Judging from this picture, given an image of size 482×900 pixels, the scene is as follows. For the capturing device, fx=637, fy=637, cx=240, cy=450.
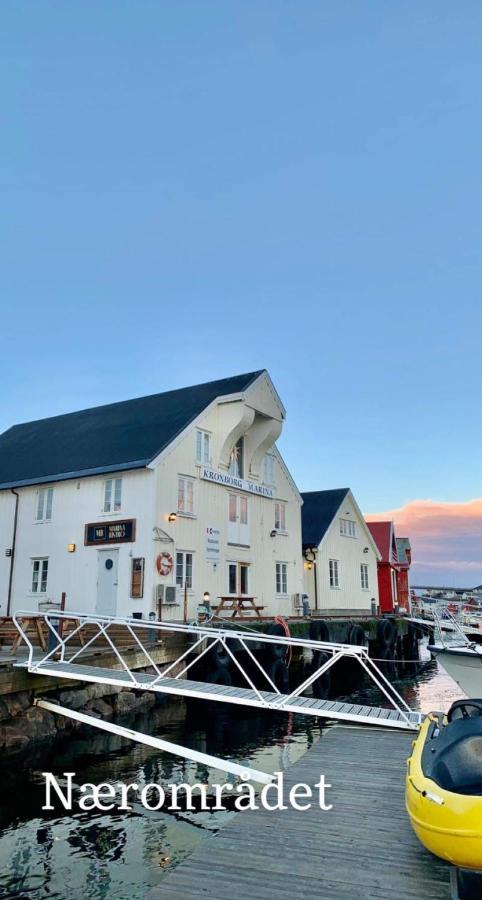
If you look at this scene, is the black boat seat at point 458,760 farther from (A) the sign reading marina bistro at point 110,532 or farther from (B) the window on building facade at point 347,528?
(B) the window on building facade at point 347,528

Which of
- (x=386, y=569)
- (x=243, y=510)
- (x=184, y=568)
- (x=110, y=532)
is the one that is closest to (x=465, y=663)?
(x=184, y=568)

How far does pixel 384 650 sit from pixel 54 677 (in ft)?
77.4

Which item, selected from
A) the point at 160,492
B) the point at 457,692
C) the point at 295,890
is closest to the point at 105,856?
the point at 295,890

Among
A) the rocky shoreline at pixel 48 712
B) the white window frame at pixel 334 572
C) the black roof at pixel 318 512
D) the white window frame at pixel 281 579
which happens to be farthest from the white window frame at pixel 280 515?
the rocky shoreline at pixel 48 712

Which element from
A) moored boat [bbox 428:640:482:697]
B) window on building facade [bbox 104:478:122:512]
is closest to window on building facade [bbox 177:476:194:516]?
window on building facade [bbox 104:478:122:512]

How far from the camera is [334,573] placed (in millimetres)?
36844

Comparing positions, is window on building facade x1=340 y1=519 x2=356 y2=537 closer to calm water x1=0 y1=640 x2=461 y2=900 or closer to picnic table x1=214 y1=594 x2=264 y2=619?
picnic table x1=214 y1=594 x2=264 y2=619

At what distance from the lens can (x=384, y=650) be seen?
33156 mm

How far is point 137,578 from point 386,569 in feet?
89.7

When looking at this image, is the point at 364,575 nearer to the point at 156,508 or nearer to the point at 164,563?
the point at 164,563

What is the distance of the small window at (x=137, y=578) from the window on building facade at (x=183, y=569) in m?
1.67

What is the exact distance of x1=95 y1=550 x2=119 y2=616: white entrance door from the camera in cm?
2222

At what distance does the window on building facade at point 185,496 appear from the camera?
78.0ft

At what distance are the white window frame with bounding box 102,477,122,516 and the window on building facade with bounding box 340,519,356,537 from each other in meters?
18.3
